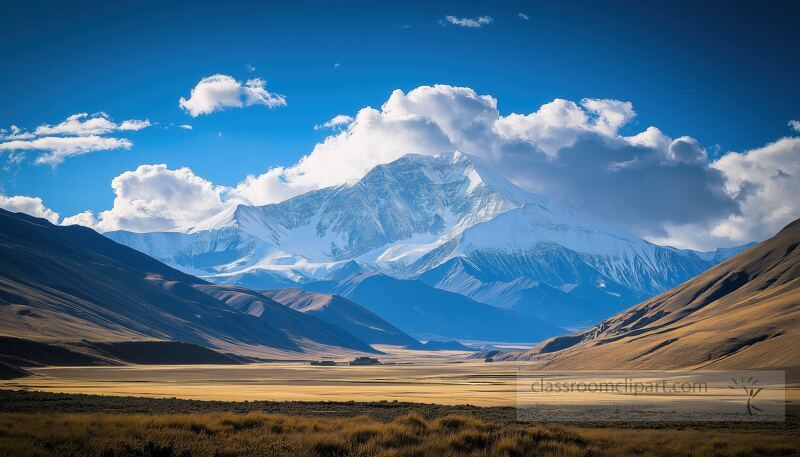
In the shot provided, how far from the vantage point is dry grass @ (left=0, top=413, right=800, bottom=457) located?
87.5ft

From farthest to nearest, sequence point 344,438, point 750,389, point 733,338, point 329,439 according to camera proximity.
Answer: point 733,338
point 750,389
point 344,438
point 329,439

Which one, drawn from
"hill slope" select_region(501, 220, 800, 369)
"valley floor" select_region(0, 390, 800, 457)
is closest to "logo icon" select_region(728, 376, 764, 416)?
"valley floor" select_region(0, 390, 800, 457)

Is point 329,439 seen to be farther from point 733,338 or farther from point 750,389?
point 733,338

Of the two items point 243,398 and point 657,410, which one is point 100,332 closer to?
point 243,398

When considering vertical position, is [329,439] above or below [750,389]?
above

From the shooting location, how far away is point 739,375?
→ 339ft

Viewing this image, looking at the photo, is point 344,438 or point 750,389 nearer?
point 344,438

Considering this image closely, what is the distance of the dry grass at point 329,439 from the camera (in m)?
26.7

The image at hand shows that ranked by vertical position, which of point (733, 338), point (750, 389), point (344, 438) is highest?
point (733, 338)

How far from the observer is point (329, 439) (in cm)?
2953

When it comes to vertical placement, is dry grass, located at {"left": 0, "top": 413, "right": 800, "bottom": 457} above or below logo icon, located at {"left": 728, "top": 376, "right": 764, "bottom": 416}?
above

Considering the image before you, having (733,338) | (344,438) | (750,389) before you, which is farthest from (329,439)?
(733,338)

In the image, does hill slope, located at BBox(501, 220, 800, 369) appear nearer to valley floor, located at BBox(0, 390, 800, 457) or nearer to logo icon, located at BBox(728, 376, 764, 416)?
logo icon, located at BBox(728, 376, 764, 416)

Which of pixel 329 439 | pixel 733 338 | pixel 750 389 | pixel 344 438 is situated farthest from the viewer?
pixel 733 338
